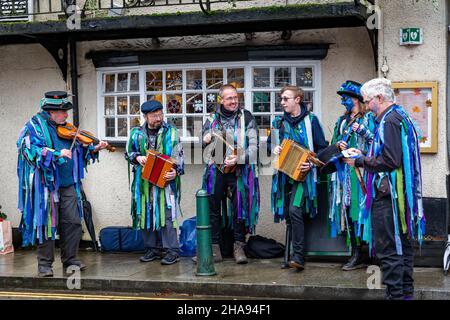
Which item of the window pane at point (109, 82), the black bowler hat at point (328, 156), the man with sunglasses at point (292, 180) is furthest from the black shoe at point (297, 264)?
the window pane at point (109, 82)

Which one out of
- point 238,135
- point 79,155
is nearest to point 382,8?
point 238,135

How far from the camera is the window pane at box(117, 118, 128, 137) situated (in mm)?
10469

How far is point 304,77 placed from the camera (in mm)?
9781

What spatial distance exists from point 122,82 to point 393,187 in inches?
203

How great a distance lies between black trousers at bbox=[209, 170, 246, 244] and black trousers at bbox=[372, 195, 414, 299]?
2.64m

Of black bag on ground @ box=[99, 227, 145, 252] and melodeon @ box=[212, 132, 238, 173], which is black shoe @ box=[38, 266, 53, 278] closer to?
black bag on ground @ box=[99, 227, 145, 252]

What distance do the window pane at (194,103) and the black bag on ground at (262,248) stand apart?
1961 mm

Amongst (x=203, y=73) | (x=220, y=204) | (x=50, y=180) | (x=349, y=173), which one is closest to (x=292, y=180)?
(x=349, y=173)

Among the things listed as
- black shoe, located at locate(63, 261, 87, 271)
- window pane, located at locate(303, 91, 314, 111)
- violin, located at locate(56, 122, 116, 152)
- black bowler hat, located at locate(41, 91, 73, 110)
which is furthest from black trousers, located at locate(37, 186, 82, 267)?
window pane, located at locate(303, 91, 314, 111)

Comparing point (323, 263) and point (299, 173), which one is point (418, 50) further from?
point (323, 263)

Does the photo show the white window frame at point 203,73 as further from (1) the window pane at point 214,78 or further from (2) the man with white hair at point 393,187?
(2) the man with white hair at point 393,187

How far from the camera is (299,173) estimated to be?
8234mm

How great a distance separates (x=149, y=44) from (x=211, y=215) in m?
2.82

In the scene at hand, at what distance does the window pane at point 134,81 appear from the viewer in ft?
34.0
